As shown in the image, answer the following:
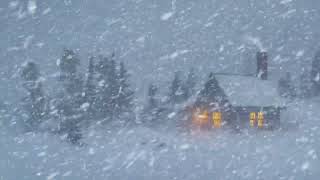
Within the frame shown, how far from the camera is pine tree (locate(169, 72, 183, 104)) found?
40.0 meters

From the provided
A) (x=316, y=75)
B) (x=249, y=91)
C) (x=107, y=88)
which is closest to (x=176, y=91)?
(x=107, y=88)

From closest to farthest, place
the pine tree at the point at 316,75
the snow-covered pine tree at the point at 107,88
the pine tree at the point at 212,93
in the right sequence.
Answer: the pine tree at the point at 212,93 → the snow-covered pine tree at the point at 107,88 → the pine tree at the point at 316,75

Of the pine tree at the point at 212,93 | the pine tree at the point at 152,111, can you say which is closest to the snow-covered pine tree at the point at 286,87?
the pine tree at the point at 152,111

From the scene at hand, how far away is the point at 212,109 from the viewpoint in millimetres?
29984

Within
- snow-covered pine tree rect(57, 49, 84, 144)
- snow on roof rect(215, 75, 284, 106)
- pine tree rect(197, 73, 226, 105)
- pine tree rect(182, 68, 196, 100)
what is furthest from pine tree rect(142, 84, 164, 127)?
snow on roof rect(215, 75, 284, 106)

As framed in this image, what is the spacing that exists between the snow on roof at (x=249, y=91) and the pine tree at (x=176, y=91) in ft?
29.6

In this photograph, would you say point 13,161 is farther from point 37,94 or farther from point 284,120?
point 284,120

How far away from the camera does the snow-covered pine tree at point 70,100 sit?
79.9 ft

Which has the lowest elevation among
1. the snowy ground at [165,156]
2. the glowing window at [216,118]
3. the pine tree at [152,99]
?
the snowy ground at [165,156]

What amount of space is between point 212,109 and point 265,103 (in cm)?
402

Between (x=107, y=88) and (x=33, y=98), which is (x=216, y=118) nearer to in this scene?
(x=107, y=88)

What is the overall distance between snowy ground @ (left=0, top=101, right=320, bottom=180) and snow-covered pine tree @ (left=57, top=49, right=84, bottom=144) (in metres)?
0.96

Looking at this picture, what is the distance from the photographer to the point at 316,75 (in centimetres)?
4956

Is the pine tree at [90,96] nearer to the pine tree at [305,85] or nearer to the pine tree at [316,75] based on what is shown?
the pine tree at [305,85]
